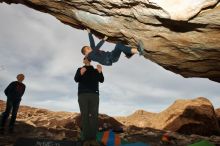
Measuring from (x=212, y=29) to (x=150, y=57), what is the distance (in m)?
3.11

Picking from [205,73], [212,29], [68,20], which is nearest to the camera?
[212,29]

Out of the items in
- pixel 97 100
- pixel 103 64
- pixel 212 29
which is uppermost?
pixel 212 29

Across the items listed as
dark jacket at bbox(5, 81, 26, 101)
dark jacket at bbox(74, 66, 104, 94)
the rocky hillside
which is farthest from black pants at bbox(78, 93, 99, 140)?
the rocky hillside

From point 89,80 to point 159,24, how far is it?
2.49 meters

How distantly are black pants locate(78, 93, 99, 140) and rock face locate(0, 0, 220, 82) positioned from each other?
1910 millimetres

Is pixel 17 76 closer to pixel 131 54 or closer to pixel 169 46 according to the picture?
pixel 131 54

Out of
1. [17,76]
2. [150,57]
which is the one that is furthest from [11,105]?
[150,57]

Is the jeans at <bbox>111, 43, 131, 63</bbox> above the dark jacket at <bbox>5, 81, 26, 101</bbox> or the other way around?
above

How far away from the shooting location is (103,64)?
8086 millimetres

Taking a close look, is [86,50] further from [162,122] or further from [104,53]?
[162,122]

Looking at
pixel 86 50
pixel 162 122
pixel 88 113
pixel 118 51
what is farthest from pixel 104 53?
pixel 162 122

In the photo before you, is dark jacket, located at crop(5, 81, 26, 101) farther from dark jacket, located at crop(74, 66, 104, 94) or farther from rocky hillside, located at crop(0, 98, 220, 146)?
dark jacket, located at crop(74, 66, 104, 94)

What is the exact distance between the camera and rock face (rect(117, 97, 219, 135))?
1727 cm

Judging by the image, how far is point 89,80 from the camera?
26.0ft
